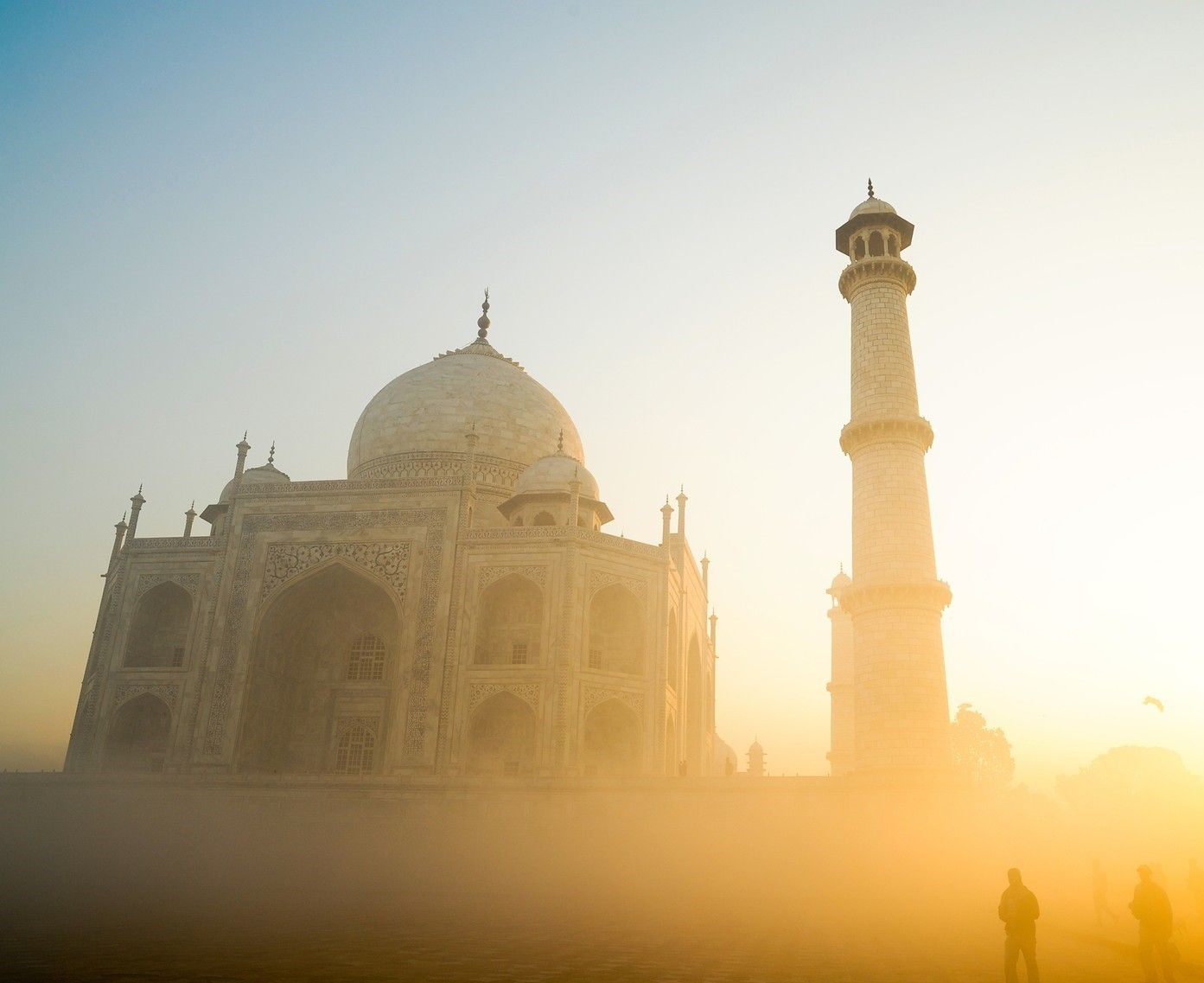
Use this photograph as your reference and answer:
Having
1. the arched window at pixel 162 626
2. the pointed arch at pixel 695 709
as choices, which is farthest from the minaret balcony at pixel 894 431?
the arched window at pixel 162 626

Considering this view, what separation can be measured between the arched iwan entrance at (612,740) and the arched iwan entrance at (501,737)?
5.17 feet

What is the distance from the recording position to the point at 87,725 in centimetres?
2627

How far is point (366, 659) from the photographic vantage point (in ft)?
89.8

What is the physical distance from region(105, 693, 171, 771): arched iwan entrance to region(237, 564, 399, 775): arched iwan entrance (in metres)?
2.96

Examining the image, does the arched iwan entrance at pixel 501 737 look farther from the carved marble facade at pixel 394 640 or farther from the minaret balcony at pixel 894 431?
the minaret balcony at pixel 894 431

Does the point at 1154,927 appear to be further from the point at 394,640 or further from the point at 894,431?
the point at 394,640

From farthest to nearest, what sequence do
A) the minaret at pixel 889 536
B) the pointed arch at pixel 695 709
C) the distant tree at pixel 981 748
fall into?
the distant tree at pixel 981 748 → the pointed arch at pixel 695 709 → the minaret at pixel 889 536

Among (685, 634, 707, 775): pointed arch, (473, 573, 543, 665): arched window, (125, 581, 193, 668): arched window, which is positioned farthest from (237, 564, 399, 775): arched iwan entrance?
(685, 634, 707, 775): pointed arch

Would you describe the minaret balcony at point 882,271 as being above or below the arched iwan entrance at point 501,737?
above

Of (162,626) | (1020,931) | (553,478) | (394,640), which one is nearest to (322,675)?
(394,640)

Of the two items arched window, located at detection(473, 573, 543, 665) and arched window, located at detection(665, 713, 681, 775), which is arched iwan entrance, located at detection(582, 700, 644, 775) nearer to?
arched window, located at detection(665, 713, 681, 775)

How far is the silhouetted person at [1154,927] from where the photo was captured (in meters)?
8.27

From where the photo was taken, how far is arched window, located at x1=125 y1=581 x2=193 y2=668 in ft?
91.1

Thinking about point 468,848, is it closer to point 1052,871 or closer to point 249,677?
point 249,677
